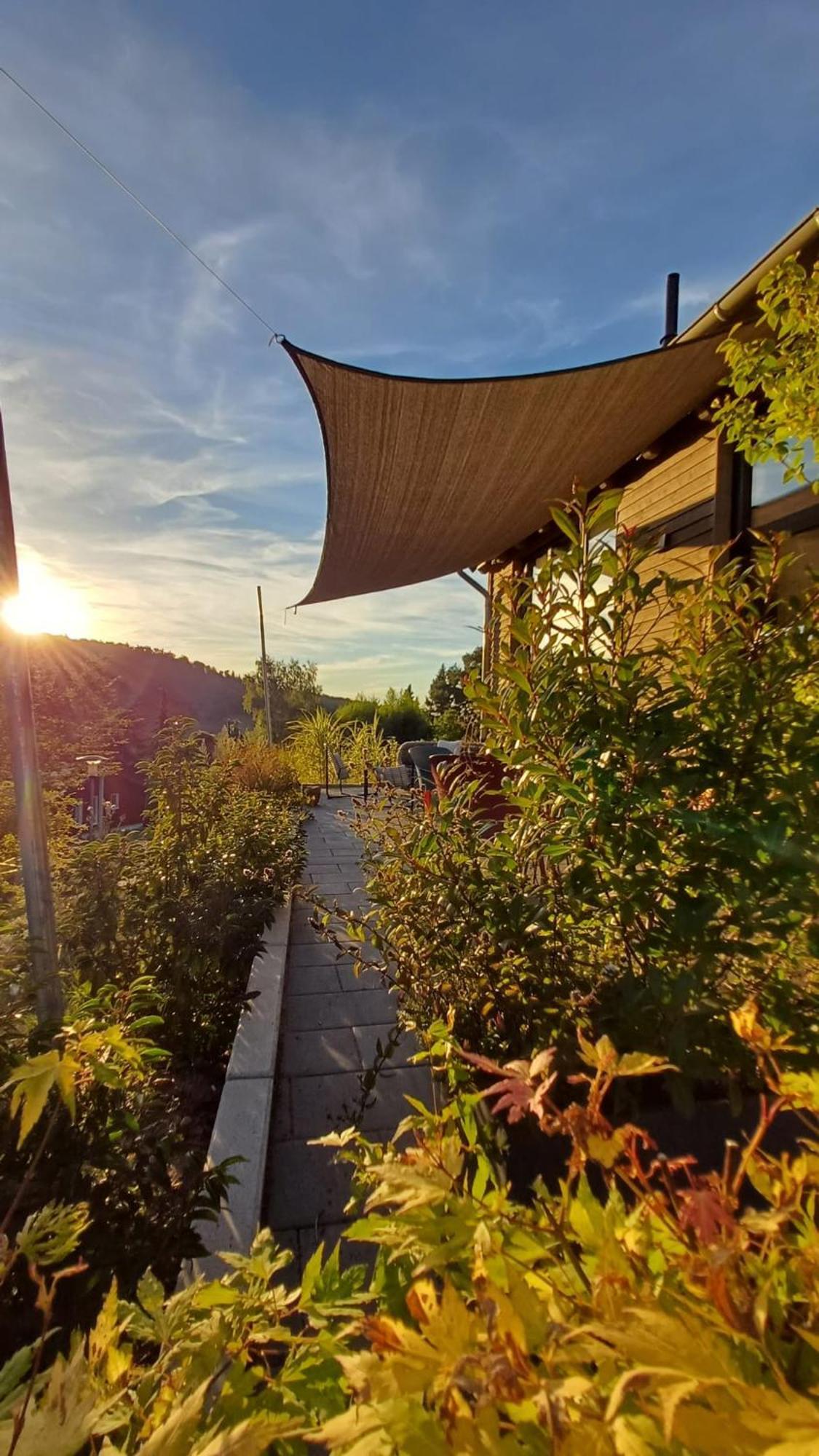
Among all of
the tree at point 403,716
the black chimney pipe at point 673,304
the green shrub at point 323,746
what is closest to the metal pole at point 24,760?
the black chimney pipe at point 673,304

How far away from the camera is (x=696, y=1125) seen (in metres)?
1.18

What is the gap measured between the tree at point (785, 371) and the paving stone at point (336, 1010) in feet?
Result: 8.51

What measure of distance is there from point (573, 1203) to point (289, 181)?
152 inches

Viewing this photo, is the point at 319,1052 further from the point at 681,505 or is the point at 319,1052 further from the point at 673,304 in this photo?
the point at 673,304

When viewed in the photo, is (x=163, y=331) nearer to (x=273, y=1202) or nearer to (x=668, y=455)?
(x=273, y=1202)

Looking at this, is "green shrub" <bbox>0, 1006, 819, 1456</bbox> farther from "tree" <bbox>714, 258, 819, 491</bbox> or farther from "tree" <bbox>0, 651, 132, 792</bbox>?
"tree" <bbox>0, 651, 132, 792</bbox>

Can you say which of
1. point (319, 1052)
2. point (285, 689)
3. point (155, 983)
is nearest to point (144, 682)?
point (285, 689)

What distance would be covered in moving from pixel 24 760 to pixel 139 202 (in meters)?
1.98

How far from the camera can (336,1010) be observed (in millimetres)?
2869

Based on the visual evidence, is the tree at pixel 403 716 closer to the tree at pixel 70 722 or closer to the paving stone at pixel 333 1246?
the tree at pixel 70 722

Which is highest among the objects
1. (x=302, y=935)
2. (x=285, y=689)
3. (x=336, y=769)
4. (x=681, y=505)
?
(x=681, y=505)

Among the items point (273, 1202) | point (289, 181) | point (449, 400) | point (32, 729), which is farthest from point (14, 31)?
point (273, 1202)

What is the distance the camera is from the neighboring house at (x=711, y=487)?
10.4 feet

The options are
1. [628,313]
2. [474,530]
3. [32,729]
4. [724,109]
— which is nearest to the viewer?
[32,729]
